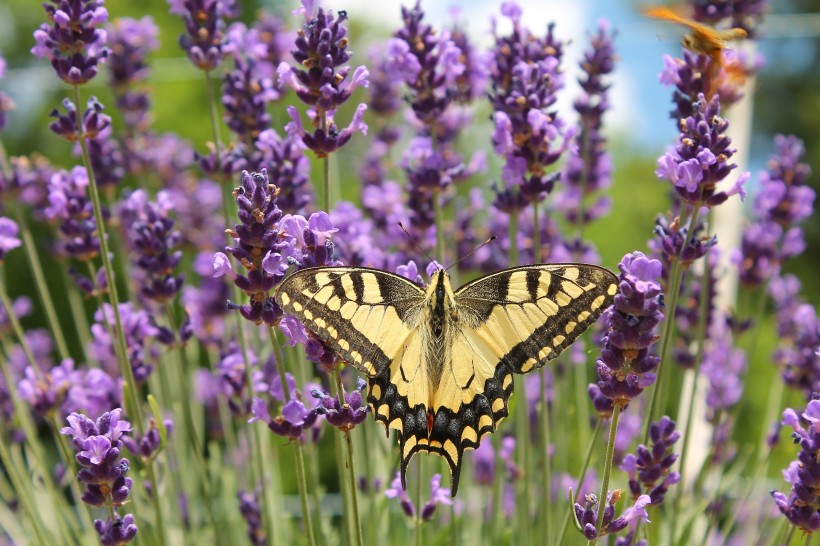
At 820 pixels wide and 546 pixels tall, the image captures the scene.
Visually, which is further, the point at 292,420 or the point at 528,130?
the point at 528,130

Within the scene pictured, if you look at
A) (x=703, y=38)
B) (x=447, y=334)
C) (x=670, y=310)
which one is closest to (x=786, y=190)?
(x=703, y=38)

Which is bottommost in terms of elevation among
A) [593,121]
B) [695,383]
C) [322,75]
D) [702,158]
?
[695,383]

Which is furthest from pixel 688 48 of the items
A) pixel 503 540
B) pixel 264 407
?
pixel 503 540

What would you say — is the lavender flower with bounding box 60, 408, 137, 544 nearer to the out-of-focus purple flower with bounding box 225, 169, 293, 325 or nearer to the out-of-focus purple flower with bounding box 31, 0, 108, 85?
the out-of-focus purple flower with bounding box 225, 169, 293, 325

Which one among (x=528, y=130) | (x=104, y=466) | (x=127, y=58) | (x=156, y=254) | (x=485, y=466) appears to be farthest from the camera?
(x=127, y=58)

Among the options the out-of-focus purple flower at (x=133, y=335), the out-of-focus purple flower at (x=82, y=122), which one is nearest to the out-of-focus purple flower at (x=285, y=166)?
the out-of-focus purple flower at (x=82, y=122)

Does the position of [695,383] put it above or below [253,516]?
above

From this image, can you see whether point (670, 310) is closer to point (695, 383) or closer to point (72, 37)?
point (695, 383)

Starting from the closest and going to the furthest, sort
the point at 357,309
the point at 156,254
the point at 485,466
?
1. the point at 357,309
2. the point at 156,254
3. the point at 485,466
